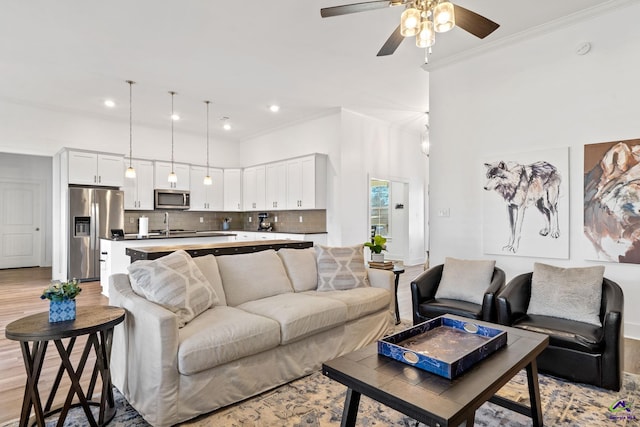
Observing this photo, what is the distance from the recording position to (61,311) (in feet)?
6.44

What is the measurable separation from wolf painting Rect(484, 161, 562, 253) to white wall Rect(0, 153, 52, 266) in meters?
9.38

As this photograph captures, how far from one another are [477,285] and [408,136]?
17.4 feet

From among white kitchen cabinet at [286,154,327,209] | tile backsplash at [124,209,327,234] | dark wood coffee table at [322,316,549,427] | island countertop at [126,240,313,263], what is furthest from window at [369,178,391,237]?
dark wood coffee table at [322,316,549,427]

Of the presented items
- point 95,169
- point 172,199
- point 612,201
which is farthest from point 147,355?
point 172,199

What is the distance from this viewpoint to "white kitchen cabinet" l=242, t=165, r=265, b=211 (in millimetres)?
7848

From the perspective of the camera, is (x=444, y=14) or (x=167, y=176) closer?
(x=444, y=14)

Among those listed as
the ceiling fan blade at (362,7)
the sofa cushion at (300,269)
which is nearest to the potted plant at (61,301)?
the sofa cushion at (300,269)

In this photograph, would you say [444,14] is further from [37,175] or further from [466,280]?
[37,175]

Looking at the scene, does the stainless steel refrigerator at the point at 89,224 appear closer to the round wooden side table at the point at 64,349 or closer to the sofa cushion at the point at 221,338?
the round wooden side table at the point at 64,349

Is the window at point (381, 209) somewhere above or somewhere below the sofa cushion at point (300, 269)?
above

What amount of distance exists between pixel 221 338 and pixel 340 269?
1.56 m

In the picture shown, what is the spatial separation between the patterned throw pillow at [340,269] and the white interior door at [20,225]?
814 centimetres

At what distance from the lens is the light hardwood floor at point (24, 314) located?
245cm

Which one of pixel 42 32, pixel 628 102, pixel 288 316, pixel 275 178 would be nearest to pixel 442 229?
pixel 628 102
